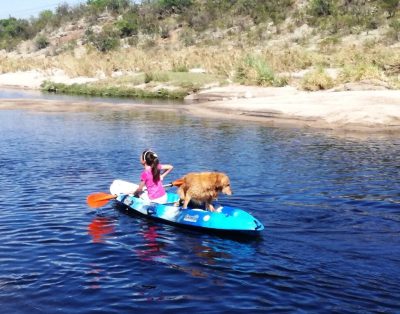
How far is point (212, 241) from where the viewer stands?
32.9ft

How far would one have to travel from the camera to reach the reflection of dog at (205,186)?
33.5 feet

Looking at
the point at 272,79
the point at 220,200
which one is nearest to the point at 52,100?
the point at 272,79

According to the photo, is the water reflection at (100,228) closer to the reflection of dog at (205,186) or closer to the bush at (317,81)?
the reflection of dog at (205,186)

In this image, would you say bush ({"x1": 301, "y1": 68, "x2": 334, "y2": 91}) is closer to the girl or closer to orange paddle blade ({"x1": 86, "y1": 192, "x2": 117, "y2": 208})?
the girl

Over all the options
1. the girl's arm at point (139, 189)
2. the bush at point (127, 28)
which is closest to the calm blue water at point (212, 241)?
the girl's arm at point (139, 189)

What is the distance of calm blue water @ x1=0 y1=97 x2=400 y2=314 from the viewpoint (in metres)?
7.65

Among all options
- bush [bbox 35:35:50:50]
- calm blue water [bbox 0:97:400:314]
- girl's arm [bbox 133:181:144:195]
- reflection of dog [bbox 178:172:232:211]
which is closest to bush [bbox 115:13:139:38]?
bush [bbox 35:35:50:50]

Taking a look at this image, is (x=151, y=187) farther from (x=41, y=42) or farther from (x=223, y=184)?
(x=41, y=42)

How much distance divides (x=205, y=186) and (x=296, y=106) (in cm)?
1875

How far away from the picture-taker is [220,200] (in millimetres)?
12891

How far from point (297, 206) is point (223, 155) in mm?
6537

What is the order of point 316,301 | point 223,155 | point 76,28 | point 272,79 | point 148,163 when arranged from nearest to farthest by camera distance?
point 316,301 → point 148,163 → point 223,155 → point 272,79 → point 76,28

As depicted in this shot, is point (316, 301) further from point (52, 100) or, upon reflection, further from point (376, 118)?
point (52, 100)

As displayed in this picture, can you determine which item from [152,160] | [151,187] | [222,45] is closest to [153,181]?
[151,187]
